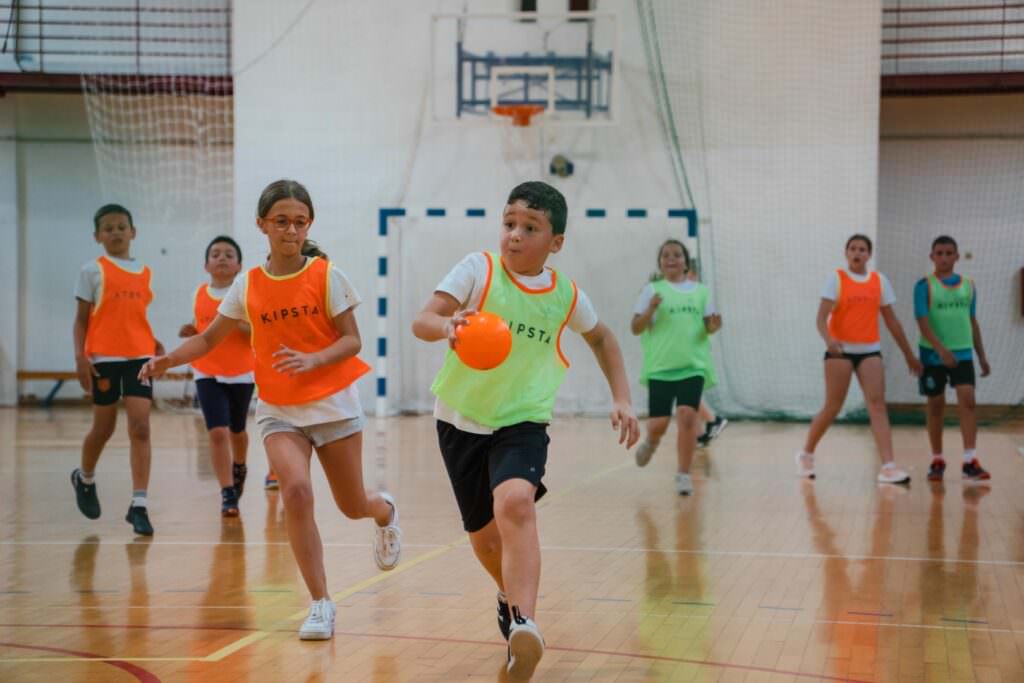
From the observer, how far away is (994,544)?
7.20 meters

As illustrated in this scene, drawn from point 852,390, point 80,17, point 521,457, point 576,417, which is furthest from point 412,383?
point 521,457

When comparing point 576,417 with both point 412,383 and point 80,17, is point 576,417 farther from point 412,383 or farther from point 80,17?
point 80,17

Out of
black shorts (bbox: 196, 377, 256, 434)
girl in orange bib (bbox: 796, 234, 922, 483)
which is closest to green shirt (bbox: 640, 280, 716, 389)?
girl in orange bib (bbox: 796, 234, 922, 483)

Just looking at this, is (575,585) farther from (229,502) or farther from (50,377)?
(50,377)

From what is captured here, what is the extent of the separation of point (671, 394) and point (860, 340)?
1602 millimetres

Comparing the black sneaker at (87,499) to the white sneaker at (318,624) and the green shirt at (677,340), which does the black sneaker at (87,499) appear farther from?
the green shirt at (677,340)

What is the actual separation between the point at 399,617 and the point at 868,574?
7.87 ft

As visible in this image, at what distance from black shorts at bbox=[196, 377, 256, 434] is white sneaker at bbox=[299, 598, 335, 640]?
11.6 ft

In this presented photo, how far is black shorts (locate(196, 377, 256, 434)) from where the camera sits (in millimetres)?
8234

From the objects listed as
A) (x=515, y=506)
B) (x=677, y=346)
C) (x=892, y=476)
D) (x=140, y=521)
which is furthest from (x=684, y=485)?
(x=515, y=506)

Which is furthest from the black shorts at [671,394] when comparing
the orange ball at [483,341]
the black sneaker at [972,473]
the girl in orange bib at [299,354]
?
the orange ball at [483,341]

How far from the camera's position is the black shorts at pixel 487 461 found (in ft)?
13.8

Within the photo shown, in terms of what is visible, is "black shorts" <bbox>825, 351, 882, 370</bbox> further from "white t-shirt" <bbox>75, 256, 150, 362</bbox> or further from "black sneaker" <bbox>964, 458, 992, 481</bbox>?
"white t-shirt" <bbox>75, 256, 150, 362</bbox>

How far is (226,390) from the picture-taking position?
329 inches
